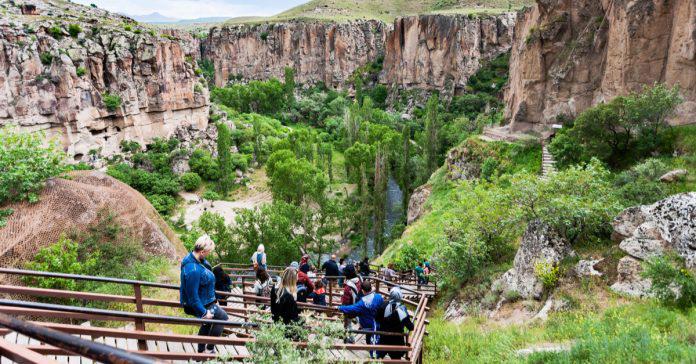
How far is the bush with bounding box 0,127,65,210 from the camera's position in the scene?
13305 millimetres

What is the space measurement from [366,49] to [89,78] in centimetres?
7734

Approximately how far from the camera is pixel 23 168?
13.3m

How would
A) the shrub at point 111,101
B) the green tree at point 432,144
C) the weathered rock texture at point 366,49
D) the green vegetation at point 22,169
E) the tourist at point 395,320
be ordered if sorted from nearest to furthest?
the tourist at point 395,320, the green vegetation at point 22,169, the shrub at point 111,101, the green tree at point 432,144, the weathered rock texture at point 366,49

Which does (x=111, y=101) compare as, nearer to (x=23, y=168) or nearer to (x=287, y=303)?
(x=23, y=168)

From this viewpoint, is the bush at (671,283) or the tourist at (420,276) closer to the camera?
the bush at (671,283)

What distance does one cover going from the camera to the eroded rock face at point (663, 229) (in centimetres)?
1103

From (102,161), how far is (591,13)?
51.2 m

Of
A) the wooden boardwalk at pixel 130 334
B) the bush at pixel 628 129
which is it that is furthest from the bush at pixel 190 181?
the wooden boardwalk at pixel 130 334

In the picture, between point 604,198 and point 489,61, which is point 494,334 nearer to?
point 604,198

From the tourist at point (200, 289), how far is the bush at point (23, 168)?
33.4 feet

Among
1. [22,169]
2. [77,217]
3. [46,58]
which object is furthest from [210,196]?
[22,169]

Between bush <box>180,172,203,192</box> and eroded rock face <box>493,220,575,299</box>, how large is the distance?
44509mm

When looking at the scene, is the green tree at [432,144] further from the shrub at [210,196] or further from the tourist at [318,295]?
the tourist at [318,295]

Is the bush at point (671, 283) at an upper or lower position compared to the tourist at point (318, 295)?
upper
